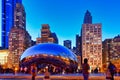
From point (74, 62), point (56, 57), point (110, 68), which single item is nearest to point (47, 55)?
point (56, 57)

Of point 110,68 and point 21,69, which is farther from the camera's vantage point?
point 21,69

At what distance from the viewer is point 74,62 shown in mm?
68188

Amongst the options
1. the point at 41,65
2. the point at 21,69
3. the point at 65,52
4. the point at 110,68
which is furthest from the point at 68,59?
the point at 110,68

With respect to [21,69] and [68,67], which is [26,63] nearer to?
[21,69]

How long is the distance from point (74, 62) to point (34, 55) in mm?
9188

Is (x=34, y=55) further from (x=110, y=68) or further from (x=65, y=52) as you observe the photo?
(x=110, y=68)

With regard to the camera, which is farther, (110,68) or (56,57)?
(56,57)

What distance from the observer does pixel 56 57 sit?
6562 centimetres

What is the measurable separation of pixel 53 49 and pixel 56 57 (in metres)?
2.44

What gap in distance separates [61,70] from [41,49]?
20.5ft

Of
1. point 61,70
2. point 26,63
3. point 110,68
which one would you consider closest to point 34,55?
Result: point 26,63

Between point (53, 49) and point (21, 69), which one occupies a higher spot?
point (53, 49)

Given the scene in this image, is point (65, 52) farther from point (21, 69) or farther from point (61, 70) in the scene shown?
point (21, 69)

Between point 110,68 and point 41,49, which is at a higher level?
point 41,49
